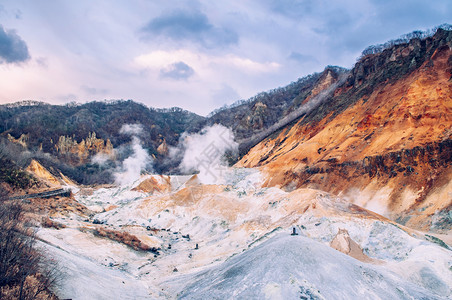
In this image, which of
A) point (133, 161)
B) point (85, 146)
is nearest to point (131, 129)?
Result: point (133, 161)

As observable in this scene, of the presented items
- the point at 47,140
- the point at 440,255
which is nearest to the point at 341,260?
the point at 440,255

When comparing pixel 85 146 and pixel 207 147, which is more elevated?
pixel 207 147

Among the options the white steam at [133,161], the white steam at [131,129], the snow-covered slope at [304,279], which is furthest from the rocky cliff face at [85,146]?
the snow-covered slope at [304,279]

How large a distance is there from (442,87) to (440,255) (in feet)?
100

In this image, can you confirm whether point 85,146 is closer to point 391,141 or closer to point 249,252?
point 391,141

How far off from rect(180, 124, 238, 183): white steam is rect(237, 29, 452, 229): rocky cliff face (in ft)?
124

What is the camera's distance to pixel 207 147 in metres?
106

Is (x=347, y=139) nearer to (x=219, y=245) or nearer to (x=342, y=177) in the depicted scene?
(x=342, y=177)

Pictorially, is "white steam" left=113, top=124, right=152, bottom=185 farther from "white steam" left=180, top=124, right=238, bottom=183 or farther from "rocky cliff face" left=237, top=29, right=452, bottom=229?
"rocky cliff face" left=237, top=29, right=452, bottom=229

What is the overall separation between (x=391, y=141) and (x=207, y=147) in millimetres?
76248

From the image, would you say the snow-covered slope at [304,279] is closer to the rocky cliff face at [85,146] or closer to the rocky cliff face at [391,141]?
the rocky cliff face at [391,141]

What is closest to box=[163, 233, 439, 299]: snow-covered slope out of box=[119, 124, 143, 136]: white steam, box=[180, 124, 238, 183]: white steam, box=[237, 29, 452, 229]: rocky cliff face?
box=[237, 29, 452, 229]: rocky cliff face

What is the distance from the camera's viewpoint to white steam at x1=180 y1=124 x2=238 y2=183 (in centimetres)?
9240

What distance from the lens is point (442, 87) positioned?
35125 millimetres
